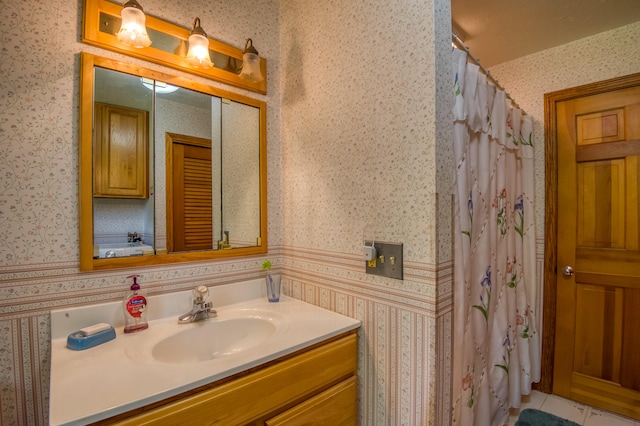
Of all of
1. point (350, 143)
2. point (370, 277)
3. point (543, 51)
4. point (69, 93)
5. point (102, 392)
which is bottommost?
point (102, 392)

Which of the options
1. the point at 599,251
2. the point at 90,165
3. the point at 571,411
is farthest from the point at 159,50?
the point at 571,411

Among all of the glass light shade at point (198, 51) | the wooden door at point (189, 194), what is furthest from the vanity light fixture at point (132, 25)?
the wooden door at point (189, 194)

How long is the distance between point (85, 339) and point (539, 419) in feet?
7.69

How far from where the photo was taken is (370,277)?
1.20m

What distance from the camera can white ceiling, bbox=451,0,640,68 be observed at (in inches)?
62.8

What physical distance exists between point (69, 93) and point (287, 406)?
4.40 ft

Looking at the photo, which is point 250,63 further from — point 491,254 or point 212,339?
point 491,254

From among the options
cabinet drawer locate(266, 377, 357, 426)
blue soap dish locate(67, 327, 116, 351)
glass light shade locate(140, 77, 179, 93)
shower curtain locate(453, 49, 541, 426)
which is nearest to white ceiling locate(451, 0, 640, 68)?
shower curtain locate(453, 49, 541, 426)

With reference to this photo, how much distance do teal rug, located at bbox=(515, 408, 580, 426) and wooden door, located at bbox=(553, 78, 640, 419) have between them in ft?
1.03

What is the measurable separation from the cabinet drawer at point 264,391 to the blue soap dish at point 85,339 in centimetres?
41

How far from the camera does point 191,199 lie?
1.36 m

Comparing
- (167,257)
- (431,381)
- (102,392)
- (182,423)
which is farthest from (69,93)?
(431,381)

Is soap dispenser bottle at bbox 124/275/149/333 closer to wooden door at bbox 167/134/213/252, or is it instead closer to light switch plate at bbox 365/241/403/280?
wooden door at bbox 167/134/213/252

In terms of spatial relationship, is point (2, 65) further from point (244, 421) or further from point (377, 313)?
point (377, 313)
